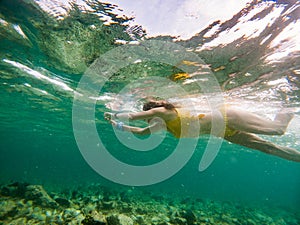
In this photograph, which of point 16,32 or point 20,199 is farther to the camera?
point 20,199

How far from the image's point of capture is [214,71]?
11.1 meters

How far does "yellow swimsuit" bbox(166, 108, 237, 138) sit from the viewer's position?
18.6ft

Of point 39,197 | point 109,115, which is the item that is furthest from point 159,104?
point 39,197

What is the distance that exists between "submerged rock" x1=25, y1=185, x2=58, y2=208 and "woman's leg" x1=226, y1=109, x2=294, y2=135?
10.4m

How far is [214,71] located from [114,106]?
11.9m

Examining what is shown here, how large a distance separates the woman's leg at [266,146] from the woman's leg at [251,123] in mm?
309

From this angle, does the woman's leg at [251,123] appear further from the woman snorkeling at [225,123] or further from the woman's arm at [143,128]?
the woman's arm at [143,128]

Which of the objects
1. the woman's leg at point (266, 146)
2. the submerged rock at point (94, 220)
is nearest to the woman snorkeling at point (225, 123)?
the woman's leg at point (266, 146)

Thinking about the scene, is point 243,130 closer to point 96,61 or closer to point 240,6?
point 240,6

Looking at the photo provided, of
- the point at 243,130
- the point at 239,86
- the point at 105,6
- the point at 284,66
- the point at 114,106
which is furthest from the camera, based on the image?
the point at 114,106

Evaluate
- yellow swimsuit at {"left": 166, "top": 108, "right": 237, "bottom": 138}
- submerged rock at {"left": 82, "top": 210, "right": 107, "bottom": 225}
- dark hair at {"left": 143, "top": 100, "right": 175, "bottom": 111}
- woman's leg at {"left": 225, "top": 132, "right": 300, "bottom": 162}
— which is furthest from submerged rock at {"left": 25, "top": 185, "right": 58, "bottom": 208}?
woman's leg at {"left": 225, "top": 132, "right": 300, "bottom": 162}

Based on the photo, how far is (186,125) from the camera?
5820mm

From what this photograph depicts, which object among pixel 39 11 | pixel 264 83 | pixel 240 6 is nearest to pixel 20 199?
pixel 39 11

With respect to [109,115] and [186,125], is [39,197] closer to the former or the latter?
[109,115]
